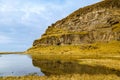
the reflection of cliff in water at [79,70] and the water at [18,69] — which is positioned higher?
the water at [18,69]

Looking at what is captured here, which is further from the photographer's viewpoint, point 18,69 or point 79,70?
point 18,69

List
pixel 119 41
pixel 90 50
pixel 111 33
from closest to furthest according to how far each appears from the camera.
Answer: pixel 90 50, pixel 119 41, pixel 111 33

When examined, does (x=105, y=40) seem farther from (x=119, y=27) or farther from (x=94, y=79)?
(x=94, y=79)

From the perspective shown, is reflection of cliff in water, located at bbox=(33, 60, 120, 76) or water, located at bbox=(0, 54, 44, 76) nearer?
reflection of cliff in water, located at bbox=(33, 60, 120, 76)

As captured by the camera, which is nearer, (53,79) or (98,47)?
(53,79)

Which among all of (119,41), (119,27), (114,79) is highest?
(119,27)

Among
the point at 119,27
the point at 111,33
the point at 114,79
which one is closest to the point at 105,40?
the point at 111,33

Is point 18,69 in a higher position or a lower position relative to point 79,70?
higher

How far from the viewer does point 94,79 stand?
36.7 m

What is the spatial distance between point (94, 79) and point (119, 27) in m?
165

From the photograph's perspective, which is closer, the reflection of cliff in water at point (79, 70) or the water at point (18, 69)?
the reflection of cliff in water at point (79, 70)

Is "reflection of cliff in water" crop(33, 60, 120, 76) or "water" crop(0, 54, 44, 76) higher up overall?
"water" crop(0, 54, 44, 76)

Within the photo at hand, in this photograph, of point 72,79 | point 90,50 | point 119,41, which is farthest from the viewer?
point 119,41

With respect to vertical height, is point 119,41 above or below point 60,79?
above
